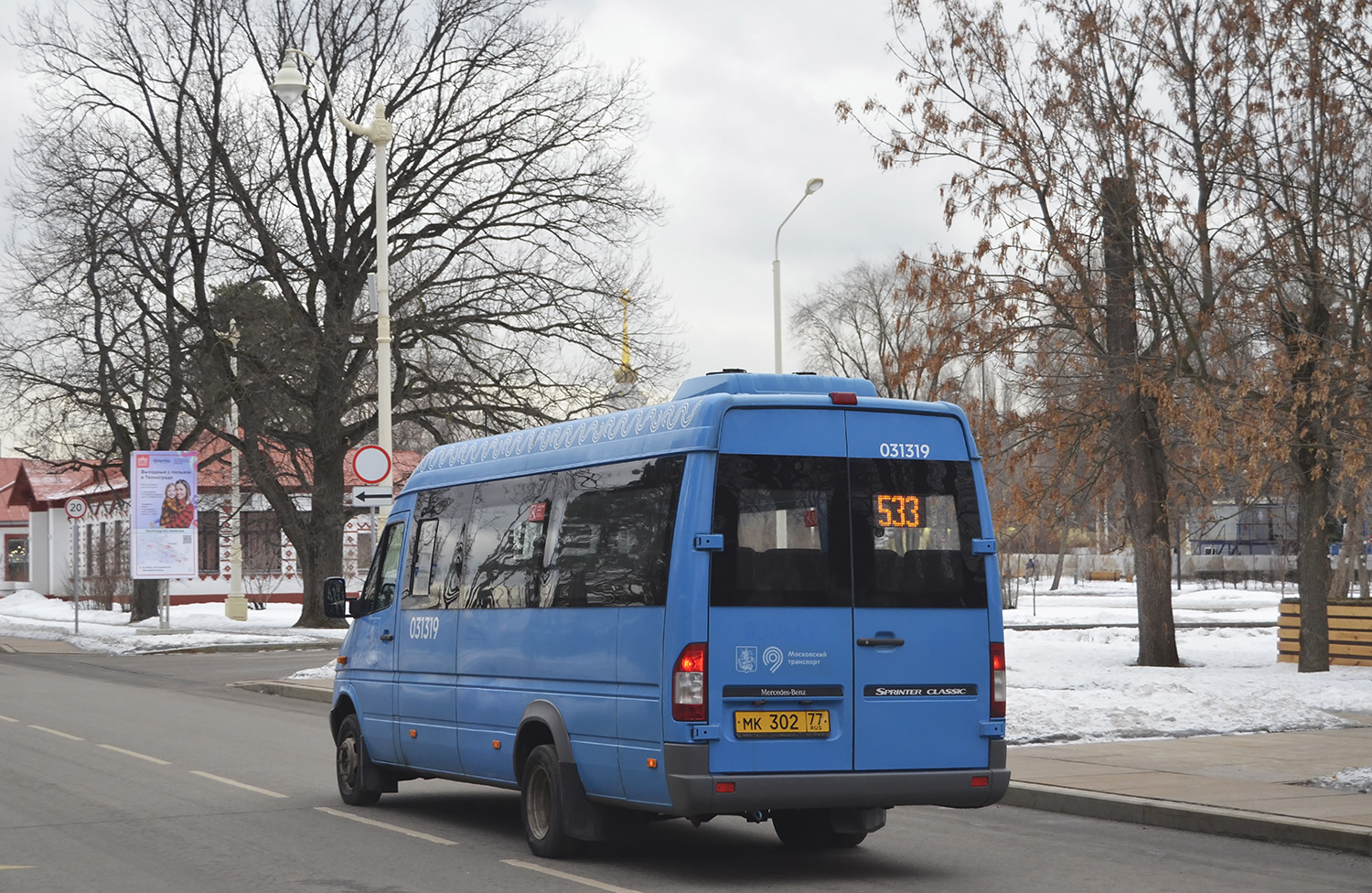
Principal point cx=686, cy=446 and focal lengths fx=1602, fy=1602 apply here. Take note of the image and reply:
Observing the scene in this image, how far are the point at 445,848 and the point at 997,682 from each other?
11.8ft

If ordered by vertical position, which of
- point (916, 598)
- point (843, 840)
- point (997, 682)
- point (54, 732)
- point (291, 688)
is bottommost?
point (291, 688)

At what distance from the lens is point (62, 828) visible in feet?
35.7

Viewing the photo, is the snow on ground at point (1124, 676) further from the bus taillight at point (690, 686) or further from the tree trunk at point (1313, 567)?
the bus taillight at point (690, 686)

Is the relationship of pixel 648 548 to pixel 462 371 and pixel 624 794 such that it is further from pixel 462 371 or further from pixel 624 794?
pixel 462 371

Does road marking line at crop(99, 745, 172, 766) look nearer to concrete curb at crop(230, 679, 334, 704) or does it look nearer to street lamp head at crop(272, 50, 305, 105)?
concrete curb at crop(230, 679, 334, 704)

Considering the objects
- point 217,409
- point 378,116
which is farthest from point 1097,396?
point 217,409

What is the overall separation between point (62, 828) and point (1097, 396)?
15793 mm

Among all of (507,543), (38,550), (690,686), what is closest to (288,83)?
(507,543)

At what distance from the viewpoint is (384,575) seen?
12.2 meters

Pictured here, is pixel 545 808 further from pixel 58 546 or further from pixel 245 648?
pixel 58 546

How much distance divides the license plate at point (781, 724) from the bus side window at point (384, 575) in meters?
4.19

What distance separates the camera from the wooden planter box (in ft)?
77.3

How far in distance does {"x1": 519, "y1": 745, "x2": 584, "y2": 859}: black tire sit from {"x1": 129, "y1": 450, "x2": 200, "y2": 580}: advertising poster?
31750mm

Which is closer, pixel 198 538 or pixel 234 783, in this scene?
pixel 234 783
